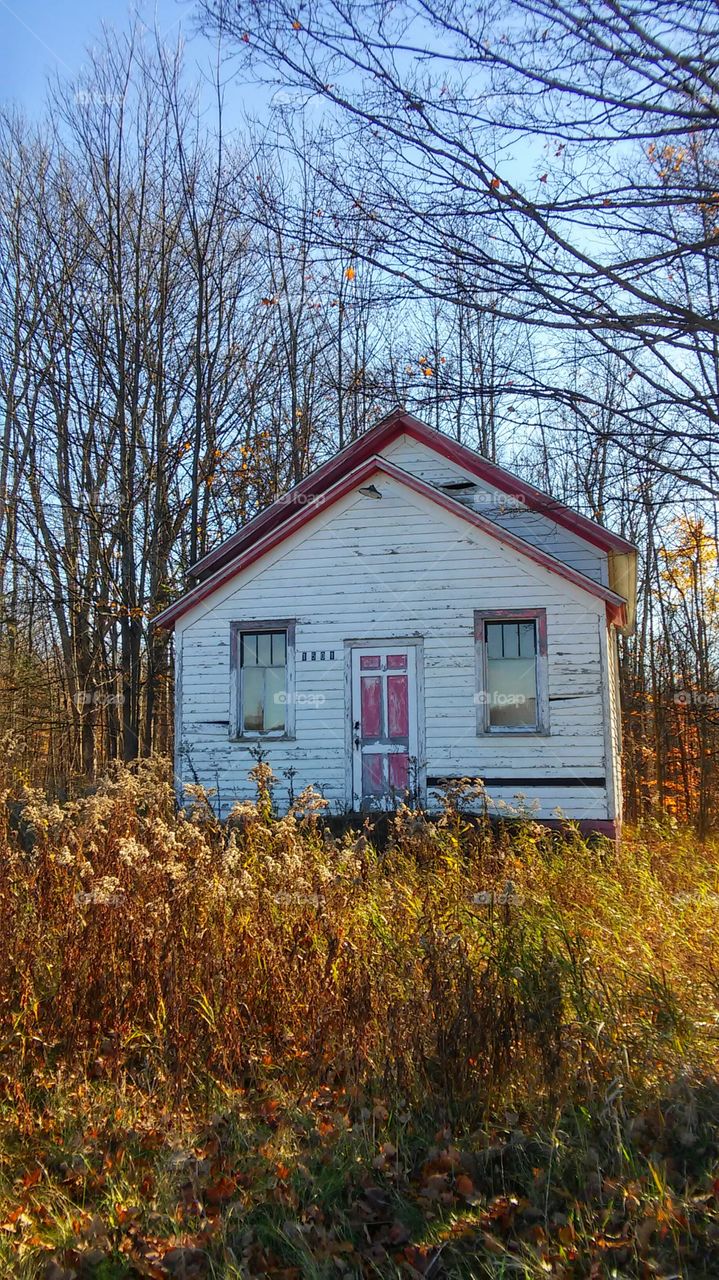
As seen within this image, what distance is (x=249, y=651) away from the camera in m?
13.3

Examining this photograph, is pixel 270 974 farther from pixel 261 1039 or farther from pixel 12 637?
pixel 12 637

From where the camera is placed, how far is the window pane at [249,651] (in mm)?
13273

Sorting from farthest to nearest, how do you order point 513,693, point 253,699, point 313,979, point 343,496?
point 253,699 < point 343,496 < point 513,693 < point 313,979

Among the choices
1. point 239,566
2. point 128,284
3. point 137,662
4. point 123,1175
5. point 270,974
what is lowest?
point 123,1175

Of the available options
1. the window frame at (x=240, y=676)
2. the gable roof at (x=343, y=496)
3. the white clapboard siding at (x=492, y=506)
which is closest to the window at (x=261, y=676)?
the window frame at (x=240, y=676)

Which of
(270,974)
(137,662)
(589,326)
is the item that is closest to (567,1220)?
(270,974)

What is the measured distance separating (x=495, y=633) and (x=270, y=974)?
8307 millimetres

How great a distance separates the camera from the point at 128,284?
18766 mm

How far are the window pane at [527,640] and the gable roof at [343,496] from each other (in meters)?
0.82

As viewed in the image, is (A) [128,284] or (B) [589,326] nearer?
(B) [589,326]

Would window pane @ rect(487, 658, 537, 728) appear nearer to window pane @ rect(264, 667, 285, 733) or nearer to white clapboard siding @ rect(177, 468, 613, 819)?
white clapboard siding @ rect(177, 468, 613, 819)

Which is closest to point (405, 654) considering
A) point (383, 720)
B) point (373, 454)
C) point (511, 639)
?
point (383, 720)

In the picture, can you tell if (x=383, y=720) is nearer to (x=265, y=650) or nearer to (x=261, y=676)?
(x=261, y=676)

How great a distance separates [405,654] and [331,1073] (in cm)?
863
